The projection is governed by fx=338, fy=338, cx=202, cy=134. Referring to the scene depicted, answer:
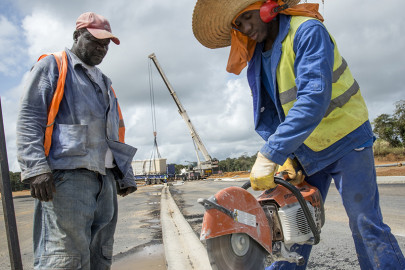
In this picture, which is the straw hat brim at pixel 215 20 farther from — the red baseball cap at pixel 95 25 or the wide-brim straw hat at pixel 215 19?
the red baseball cap at pixel 95 25

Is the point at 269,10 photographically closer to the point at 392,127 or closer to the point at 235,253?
the point at 235,253

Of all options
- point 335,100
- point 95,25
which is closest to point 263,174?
point 335,100

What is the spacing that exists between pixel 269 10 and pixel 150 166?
45.5m

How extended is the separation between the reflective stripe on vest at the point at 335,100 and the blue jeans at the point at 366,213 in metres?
0.17

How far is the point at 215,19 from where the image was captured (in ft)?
8.42

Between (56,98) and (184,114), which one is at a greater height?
(184,114)

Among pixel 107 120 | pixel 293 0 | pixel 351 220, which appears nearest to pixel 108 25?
pixel 107 120

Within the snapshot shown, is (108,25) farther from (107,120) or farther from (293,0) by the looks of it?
(293,0)

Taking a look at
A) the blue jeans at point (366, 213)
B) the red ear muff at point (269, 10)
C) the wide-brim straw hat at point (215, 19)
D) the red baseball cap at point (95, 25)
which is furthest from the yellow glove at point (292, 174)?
the red baseball cap at point (95, 25)

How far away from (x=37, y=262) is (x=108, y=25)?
1680mm

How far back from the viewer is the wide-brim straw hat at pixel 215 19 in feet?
7.81

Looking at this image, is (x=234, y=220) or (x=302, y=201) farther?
(x=302, y=201)

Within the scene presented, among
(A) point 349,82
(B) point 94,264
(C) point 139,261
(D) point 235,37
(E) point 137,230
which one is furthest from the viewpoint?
(E) point 137,230

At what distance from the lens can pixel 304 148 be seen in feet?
7.21
